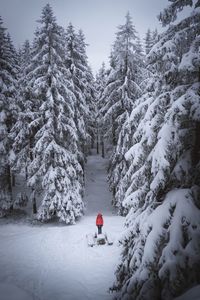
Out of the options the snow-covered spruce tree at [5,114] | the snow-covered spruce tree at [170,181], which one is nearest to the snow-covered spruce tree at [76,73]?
the snow-covered spruce tree at [5,114]

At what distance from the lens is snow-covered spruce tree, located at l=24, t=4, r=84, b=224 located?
17.7m

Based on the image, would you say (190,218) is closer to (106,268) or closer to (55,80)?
(106,268)

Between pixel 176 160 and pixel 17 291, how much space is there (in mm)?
8815

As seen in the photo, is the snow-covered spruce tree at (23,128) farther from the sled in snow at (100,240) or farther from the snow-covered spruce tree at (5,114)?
the sled in snow at (100,240)

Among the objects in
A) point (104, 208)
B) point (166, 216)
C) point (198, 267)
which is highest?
point (166, 216)

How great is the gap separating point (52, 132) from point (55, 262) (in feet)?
30.9

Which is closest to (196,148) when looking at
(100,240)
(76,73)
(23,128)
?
(100,240)

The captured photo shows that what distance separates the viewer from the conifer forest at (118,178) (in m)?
5.95

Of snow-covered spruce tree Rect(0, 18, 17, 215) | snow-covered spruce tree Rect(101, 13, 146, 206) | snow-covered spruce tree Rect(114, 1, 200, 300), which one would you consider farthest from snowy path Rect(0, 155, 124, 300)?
snow-covered spruce tree Rect(101, 13, 146, 206)

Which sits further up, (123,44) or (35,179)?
(123,44)

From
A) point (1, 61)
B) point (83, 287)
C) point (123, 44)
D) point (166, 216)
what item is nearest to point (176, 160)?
point (166, 216)

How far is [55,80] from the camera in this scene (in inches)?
701

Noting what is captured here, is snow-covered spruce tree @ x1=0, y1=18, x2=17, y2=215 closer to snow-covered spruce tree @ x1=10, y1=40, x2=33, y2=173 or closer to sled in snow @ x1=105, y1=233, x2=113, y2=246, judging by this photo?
snow-covered spruce tree @ x1=10, y1=40, x2=33, y2=173

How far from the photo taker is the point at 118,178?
19969 millimetres
